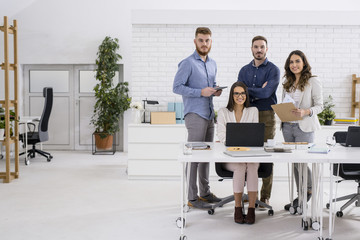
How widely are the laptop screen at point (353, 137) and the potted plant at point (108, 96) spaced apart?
505 centimetres

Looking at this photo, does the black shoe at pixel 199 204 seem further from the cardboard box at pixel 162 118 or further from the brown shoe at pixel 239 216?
the cardboard box at pixel 162 118

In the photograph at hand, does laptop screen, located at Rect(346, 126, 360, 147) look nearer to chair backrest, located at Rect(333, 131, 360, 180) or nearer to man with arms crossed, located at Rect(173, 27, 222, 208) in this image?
chair backrest, located at Rect(333, 131, 360, 180)

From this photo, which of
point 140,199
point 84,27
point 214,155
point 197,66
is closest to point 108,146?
point 84,27

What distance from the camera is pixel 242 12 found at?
5.58m

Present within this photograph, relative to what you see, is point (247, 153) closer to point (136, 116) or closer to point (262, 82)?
point (262, 82)

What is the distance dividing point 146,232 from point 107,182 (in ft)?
6.73

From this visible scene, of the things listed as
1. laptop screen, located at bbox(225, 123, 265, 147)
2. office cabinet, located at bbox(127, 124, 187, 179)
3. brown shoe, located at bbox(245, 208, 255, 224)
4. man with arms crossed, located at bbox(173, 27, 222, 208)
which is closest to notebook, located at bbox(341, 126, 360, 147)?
laptop screen, located at bbox(225, 123, 265, 147)

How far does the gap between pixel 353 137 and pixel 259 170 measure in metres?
0.79

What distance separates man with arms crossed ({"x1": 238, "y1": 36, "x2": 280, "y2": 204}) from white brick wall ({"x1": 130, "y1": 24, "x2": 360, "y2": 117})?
6.31ft

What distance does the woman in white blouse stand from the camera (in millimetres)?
3418

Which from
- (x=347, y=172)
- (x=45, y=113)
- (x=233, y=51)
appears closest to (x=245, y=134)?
(x=347, y=172)

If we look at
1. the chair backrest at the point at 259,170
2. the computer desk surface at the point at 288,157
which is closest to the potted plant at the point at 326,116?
the chair backrest at the point at 259,170

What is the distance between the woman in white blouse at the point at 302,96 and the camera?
3.42 m

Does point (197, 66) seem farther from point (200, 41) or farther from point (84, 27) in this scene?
point (84, 27)
